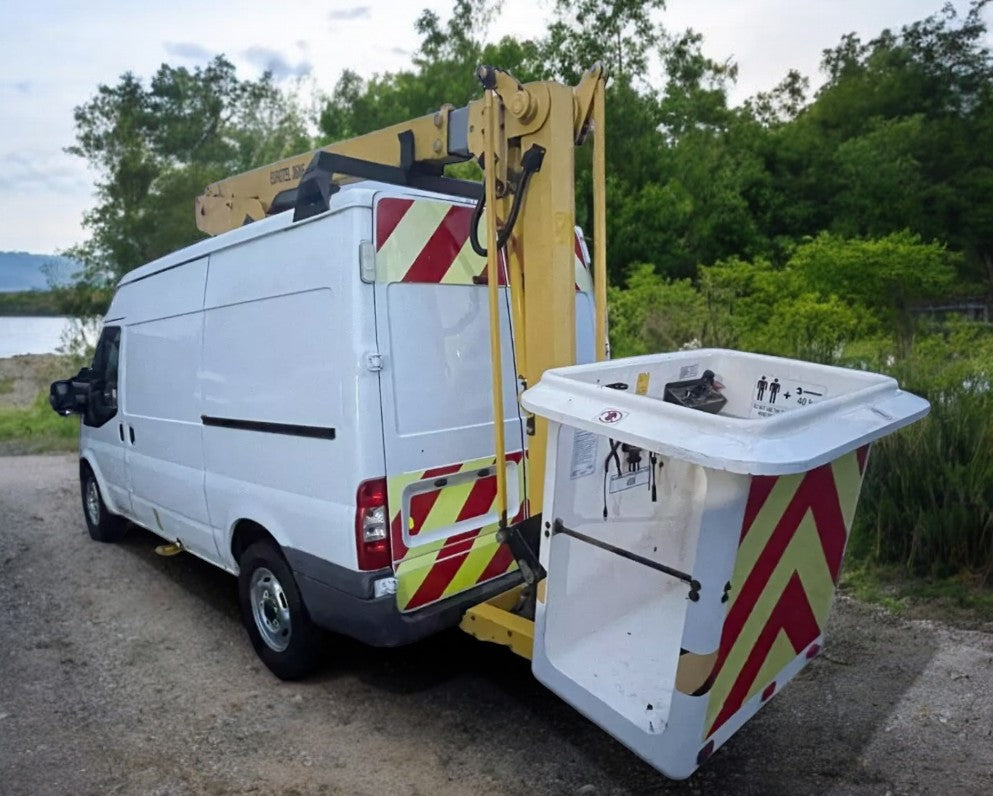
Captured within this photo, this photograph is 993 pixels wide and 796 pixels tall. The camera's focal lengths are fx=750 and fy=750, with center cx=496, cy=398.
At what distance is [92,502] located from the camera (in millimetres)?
6621

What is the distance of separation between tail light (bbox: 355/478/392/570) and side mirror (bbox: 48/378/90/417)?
12.6ft

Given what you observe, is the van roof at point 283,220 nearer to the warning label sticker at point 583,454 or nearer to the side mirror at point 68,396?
the warning label sticker at point 583,454

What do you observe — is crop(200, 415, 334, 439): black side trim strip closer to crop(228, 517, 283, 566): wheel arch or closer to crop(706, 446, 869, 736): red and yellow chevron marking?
crop(228, 517, 283, 566): wheel arch

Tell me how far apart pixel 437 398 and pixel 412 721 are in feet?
4.97

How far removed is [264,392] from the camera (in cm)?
372

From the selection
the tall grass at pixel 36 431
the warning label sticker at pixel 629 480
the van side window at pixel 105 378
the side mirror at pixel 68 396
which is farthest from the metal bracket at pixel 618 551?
the tall grass at pixel 36 431

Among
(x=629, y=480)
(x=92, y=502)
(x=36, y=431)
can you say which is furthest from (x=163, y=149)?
(x=629, y=480)

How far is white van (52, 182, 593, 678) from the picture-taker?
3.20 m

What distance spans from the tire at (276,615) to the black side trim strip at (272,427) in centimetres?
61

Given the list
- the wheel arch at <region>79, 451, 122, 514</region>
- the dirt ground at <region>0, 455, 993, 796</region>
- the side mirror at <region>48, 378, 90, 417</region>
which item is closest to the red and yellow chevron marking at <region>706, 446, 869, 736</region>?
the dirt ground at <region>0, 455, 993, 796</region>

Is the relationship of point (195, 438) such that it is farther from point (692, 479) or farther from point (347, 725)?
point (692, 479)

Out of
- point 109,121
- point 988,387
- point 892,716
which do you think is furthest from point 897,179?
point 109,121

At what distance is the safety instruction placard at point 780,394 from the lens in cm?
331

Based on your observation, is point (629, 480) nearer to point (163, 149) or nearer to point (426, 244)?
point (426, 244)
